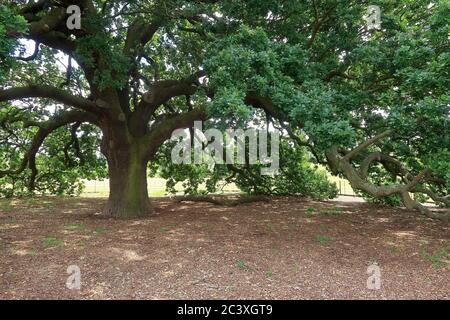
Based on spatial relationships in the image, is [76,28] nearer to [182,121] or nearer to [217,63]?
[182,121]

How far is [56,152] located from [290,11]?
934 cm

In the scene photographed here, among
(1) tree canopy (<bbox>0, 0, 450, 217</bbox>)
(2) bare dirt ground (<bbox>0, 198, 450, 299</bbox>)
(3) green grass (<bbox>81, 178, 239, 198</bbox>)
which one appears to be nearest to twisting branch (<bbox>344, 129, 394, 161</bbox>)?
(1) tree canopy (<bbox>0, 0, 450, 217</bbox>)

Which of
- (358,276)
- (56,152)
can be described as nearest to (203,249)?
(358,276)

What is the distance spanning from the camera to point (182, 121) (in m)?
8.39

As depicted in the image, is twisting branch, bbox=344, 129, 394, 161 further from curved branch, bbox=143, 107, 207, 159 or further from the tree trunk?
the tree trunk

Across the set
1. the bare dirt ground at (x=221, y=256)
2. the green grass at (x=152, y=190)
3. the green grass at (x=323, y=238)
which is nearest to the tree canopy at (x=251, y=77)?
the bare dirt ground at (x=221, y=256)

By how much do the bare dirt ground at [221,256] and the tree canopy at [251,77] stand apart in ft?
3.31

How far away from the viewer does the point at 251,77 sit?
5129 mm

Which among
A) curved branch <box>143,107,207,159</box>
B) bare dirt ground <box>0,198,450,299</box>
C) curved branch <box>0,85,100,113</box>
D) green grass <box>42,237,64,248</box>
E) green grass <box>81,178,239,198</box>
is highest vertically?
curved branch <box>0,85,100,113</box>

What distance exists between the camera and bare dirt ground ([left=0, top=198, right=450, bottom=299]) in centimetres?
395

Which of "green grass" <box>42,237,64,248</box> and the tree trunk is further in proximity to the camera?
the tree trunk

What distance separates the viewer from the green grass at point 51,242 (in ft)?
18.6

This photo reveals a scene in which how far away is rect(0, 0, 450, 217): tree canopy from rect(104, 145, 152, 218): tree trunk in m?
0.03

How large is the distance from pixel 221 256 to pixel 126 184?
4321 millimetres
